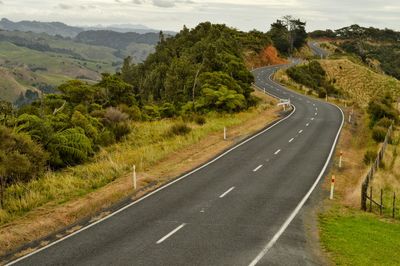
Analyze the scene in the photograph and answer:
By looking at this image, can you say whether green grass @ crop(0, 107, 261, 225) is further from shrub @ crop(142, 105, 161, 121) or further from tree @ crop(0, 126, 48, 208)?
shrub @ crop(142, 105, 161, 121)

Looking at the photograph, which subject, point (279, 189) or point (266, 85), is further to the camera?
point (266, 85)

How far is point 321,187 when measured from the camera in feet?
63.9

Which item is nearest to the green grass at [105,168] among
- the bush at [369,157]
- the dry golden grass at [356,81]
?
the bush at [369,157]

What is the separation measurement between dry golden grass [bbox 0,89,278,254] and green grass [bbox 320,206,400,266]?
764 centimetres

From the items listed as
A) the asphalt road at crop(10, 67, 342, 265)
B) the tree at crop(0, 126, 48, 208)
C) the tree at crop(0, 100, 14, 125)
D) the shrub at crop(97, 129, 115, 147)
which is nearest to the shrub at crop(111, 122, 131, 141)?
the shrub at crop(97, 129, 115, 147)

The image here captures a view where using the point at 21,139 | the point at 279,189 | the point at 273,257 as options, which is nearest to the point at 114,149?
the point at 21,139

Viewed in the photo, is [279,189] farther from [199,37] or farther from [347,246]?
[199,37]

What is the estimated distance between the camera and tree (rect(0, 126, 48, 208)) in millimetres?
15562

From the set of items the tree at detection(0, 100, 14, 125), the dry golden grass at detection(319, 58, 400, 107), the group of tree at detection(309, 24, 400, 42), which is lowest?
A: the dry golden grass at detection(319, 58, 400, 107)

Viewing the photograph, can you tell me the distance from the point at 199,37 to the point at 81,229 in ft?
190

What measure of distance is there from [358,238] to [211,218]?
15.7 feet

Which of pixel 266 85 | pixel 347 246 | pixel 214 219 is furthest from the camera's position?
pixel 266 85

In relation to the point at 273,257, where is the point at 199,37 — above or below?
above

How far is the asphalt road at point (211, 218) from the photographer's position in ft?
38.4
